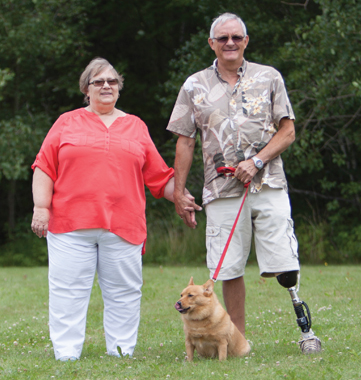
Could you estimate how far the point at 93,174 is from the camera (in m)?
4.16

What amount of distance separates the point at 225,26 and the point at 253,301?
417 cm

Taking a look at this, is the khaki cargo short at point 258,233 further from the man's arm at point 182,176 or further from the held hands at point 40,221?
the held hands at point 40,221

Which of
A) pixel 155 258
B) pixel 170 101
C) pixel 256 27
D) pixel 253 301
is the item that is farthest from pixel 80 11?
pixel 253 301

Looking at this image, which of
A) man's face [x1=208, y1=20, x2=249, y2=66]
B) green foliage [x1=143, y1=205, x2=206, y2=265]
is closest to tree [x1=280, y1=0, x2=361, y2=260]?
green foliage [x1=143, y1=205, x2=206, y2=265]

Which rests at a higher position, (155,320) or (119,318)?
(119,318)

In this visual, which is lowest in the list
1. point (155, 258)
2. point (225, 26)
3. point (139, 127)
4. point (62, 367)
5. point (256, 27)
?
point (155, 258)

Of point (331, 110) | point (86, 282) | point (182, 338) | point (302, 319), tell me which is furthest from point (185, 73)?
point (302, 319)

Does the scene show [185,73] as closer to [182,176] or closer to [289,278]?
[182,176]

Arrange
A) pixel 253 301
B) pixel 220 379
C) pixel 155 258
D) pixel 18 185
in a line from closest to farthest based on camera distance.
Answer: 1. pixel 220 379
2. pixel 253 301
3. pixel 155 258
4. pixel 18 185

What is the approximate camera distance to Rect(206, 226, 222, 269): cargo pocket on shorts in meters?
4.18

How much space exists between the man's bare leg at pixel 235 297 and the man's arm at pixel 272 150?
776mm

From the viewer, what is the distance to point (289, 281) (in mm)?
4199

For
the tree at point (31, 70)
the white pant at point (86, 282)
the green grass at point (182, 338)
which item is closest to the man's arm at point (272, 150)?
the white pant at point (86, 282)

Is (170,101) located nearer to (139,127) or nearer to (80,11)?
(80,11)
